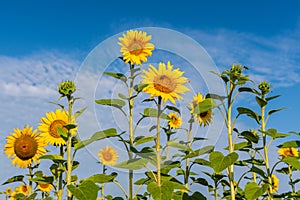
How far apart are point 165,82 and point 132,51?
2.42 feet

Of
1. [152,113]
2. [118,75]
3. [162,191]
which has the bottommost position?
[162,191]

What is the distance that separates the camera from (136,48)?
3.77 meters

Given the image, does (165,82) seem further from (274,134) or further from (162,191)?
(274,134)

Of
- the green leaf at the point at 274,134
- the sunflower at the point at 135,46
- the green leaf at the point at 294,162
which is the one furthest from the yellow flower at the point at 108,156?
the green leaf at the point at 294,162

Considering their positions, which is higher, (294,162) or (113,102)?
(113,102)

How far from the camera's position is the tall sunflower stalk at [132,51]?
3.41 metres

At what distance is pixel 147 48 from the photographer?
3697 mm

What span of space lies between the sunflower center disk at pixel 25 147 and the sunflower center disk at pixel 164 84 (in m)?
2.36

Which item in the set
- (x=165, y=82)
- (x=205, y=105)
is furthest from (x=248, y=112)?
(x=165, y=82)

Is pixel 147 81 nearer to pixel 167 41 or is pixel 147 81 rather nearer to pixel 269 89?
pixel 167 41

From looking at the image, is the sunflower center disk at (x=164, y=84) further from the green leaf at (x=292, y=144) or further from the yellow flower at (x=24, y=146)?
the yellow flower at (x=24, y=146)

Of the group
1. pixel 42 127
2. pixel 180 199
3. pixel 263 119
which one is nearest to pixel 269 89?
pixel 263 119

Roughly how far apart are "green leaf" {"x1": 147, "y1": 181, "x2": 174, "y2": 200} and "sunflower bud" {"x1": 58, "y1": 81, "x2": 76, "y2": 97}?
1.25 metres

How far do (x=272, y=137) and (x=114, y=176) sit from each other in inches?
61.3
